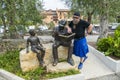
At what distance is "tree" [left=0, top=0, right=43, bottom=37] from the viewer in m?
7.01

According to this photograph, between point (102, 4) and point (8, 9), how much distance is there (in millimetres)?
3646

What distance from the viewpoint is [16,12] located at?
7137 mm

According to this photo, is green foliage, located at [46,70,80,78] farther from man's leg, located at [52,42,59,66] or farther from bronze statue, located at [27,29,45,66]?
bronze statue, located at [27,29,45,66]

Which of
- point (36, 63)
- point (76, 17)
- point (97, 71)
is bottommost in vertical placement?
point (97, 71)

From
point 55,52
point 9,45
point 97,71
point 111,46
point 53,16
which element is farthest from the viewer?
point 53,16

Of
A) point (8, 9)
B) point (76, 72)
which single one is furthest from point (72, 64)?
point (8, 9)

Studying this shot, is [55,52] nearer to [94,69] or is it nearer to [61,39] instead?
[61,39]

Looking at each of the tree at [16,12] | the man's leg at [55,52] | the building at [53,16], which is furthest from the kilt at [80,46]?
the building at [53,16]

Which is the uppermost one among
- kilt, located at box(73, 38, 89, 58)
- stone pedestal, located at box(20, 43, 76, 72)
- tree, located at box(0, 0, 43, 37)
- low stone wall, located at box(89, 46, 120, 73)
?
tree, located at box(0, 0, 43, 37)

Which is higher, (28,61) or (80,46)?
(80,46)

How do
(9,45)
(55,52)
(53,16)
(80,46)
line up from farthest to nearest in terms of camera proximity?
(53,16) → (9,45) → (80,46) → (55,52)

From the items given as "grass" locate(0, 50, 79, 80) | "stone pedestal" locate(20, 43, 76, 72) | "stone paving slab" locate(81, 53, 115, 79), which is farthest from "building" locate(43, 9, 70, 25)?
"stone pedestal" locate(20, 43, 76, 72)

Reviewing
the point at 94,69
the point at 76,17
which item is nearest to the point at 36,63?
the point at 76,17

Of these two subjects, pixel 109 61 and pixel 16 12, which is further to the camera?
pixel 16 12
